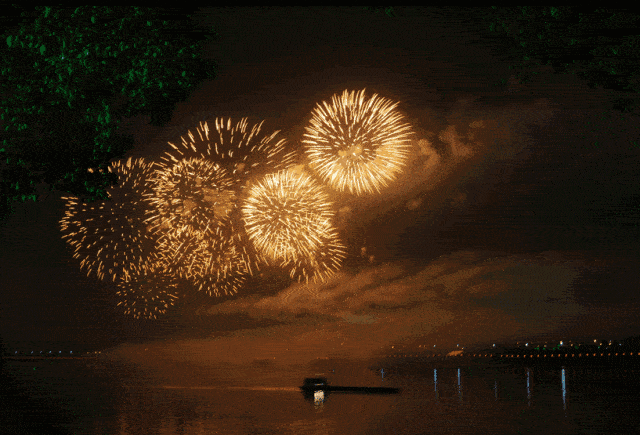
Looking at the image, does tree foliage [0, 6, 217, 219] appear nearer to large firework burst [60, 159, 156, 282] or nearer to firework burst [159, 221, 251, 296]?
large firework burst [60, 159, 156, 282]

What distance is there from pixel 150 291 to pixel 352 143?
4.63 m

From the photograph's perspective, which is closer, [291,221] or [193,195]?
[291,221]

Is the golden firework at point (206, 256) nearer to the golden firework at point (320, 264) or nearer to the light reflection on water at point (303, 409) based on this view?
the golden firework at point (320, 264)

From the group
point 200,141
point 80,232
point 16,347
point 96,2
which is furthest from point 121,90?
point 16,347

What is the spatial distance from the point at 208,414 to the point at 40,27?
6.87 m

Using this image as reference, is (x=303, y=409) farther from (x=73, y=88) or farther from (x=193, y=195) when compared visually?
(x=73, y=88)


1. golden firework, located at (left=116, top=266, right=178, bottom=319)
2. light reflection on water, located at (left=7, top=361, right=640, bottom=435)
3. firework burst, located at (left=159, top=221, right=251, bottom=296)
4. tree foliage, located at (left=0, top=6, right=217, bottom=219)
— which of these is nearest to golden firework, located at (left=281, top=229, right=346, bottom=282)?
firework burst, located at (left=159, top=221, right=251, bottom=296)

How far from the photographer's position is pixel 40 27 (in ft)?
18.2

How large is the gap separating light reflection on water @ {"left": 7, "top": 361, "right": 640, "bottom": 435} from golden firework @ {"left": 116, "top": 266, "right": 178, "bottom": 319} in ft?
5.20

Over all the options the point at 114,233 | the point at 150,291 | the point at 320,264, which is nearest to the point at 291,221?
the point at 320,264

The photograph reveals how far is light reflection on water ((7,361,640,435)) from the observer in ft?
21.6

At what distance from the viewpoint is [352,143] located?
695 centimetres

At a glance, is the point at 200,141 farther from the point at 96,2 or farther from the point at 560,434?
the point at 560,434

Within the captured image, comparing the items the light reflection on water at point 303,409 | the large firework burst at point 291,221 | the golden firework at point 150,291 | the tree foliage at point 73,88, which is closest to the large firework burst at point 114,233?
the golden firework at point 150,291
